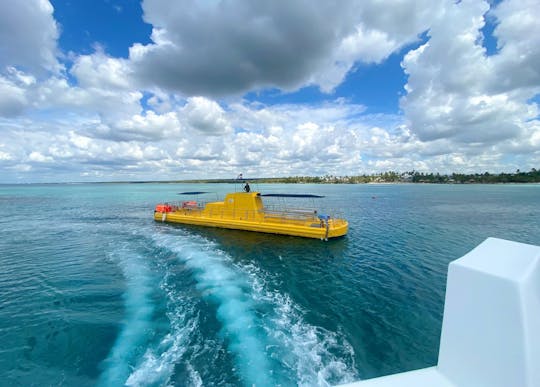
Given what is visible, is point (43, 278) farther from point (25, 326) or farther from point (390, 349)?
point (390, 349)

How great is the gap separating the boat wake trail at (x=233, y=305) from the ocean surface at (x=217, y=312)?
0.05 metres

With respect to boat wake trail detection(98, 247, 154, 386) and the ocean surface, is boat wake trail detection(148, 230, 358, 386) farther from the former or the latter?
boat wake trail detection(98, 247, 154, 386)

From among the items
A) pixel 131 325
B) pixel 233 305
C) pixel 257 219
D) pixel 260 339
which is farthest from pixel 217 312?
pixel 257 219

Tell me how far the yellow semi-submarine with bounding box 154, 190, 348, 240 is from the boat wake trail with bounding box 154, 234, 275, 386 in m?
6.40

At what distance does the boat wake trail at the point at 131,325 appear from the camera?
21.3 ft

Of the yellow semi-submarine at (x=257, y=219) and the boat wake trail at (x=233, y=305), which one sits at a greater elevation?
the yellow semi-submarine at (x=257, y=219)

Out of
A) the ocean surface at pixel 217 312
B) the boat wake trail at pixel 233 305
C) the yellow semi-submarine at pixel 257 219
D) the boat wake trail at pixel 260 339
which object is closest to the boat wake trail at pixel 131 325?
the ocean surface at pixel 217 312

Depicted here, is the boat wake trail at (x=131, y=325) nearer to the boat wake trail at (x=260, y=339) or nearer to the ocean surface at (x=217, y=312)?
the ocean surface at (x=217, y=312)

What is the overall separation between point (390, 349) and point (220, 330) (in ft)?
18.2

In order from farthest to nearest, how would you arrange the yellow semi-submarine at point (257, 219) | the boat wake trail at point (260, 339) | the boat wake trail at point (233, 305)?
the yellow semi-submarine at point (257, 219) → the boat wake trail at point (233, 305) → the boat wake trail at point (260, 339)

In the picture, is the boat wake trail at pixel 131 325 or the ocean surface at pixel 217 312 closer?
the boat wake trail at pixel 131 325

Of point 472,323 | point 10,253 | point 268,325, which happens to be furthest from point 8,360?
point 10,253

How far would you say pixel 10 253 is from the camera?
17594 millimetres

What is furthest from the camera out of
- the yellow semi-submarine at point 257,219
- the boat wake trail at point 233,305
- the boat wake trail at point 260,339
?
the yellow semi-submarine at point 257,219
